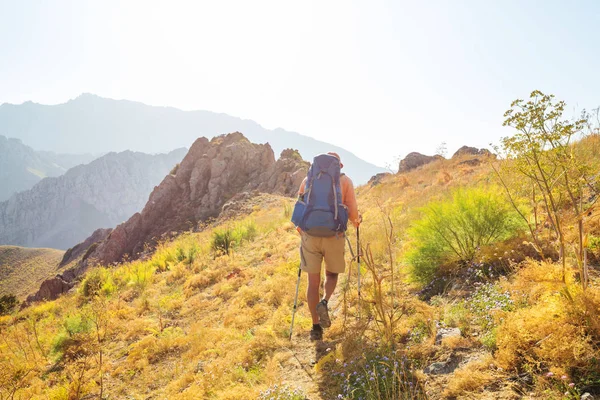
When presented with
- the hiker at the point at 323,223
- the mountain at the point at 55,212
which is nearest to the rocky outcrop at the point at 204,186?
the hiker at the point at 323,223

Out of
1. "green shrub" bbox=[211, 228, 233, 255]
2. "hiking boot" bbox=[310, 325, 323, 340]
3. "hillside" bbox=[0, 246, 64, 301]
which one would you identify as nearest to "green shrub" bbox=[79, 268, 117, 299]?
"green shrub" bbox=[211, 228, 233, 255]

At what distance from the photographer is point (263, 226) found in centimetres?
1241

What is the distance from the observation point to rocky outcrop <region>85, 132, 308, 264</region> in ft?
102

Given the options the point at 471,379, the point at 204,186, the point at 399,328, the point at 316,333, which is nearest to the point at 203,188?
the point at 204,186

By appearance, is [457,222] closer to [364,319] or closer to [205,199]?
[364,319]

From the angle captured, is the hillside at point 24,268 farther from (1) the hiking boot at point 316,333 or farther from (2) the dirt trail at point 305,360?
(1) the hiking boot at point 316,333

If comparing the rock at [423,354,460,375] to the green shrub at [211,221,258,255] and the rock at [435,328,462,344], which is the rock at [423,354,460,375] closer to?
the rock at [435,328,462,344]

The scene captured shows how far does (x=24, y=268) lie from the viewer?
2093 inches

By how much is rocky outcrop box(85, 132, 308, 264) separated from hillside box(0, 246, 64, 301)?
47.4 feet

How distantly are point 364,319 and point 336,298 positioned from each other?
1256 mm

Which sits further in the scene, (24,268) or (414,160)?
(24,268)

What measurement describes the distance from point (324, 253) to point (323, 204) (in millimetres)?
591

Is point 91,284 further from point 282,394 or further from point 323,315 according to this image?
point 282,394

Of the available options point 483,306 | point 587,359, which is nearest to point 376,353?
point 483,306
